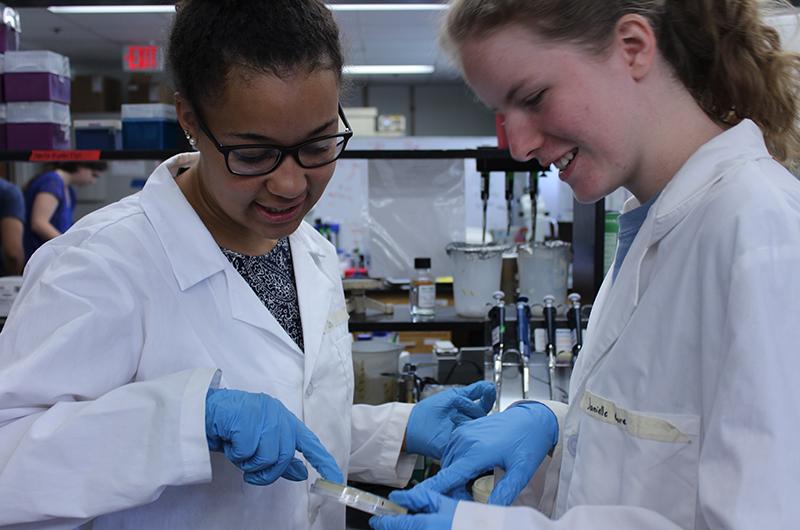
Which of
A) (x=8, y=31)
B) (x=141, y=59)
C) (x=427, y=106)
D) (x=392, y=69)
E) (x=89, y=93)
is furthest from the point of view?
(x=427, y=106)

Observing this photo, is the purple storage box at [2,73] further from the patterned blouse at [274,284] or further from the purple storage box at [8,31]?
the patterned blouse at [274,284]

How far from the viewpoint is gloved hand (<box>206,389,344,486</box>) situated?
1.12m

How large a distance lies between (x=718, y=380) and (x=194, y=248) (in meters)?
0.89

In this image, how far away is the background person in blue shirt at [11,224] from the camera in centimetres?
468

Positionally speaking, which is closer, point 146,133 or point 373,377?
point 373,377

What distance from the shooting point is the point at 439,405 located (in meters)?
1.57

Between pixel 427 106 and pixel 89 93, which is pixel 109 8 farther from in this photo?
pixel 427 106

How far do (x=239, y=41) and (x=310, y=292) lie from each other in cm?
55

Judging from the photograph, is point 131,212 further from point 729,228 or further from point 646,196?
point 729,228

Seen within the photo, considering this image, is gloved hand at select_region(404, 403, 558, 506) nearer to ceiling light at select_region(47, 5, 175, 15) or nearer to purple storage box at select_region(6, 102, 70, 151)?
ceiling light at select_region(47, 5, 175, 15)

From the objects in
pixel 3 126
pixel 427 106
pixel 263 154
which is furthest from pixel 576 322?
pixel 427 106

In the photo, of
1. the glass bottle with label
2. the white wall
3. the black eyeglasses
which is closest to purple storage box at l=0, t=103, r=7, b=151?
the glass bottle with label

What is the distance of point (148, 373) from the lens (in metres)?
1.21

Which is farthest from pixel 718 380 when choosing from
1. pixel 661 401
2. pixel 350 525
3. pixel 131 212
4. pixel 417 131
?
pixel 417 131
